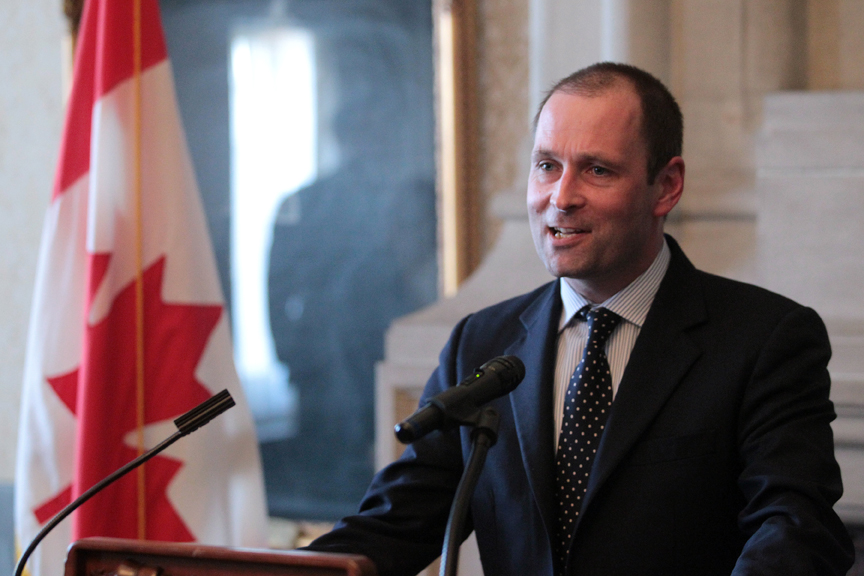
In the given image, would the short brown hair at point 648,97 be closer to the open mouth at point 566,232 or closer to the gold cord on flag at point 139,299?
the open mouth at point 566,232

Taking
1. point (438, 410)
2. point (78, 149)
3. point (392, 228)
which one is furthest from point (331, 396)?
point (438, 410)

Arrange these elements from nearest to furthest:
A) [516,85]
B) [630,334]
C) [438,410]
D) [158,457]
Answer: [438,410], [630,334], [158,457], [516,85]

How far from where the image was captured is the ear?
1.66 m

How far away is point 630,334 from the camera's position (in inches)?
65.2

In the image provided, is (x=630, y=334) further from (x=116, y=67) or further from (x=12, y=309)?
(x=12, y=309)

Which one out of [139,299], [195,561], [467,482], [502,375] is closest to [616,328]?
[502,375]

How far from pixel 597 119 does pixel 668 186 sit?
204mm

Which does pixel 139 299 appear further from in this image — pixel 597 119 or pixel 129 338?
pixel 597 119

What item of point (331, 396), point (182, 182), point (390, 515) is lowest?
point (331, 396)

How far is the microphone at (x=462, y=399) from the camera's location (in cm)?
107

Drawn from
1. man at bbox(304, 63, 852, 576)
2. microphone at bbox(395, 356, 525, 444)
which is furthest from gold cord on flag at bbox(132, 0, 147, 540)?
microphone at bbox(395, 356, 525, 444)

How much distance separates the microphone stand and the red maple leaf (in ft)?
5.47

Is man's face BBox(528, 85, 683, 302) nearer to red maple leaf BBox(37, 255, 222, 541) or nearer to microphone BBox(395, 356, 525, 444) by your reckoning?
microphone BBox(395, 356, 525, 444)

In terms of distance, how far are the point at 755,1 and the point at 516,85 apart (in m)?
0.83
